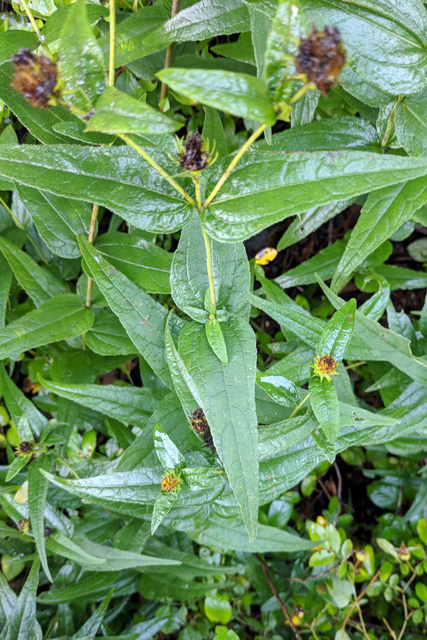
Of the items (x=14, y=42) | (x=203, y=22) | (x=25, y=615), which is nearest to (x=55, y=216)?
(x=14, y=42)

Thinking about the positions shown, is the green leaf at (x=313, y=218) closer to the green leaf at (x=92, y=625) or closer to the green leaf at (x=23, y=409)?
the green leaf at (x=23, y=409)

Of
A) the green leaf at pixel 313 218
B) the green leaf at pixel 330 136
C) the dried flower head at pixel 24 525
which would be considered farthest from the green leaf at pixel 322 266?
the dried flower head at pixel 24 525

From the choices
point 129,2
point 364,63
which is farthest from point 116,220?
point 364,63

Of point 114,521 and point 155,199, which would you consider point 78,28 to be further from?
point 114,521

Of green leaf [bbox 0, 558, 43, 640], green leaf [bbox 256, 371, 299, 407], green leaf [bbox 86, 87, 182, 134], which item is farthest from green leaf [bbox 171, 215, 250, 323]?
green leaf [bbox 0, 558, 43, 640]

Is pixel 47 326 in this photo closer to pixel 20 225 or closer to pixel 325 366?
pixel 20 225

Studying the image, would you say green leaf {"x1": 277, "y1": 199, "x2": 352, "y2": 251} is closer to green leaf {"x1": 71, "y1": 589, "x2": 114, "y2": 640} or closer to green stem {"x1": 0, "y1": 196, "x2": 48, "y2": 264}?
green stem {"x1": 0, "y1": 196, "x2": 48, "y2": 264}
